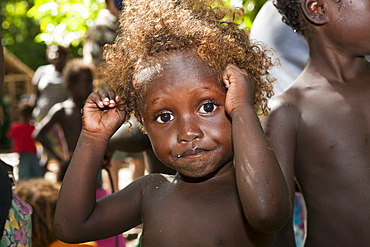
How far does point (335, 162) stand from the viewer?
1886 millimetres

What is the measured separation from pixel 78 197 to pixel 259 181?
81 centimetres

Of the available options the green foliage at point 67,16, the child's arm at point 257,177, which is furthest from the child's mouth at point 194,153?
the green foliage at point 67,16

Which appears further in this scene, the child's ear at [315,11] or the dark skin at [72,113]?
the dark skin at [72,113]

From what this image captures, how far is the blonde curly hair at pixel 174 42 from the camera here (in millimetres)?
1729

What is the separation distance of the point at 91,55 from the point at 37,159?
2.35m

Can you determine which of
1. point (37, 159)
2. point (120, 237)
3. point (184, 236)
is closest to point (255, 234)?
point (184, 236)

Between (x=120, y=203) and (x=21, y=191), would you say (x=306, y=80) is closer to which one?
(x=120, y=203)

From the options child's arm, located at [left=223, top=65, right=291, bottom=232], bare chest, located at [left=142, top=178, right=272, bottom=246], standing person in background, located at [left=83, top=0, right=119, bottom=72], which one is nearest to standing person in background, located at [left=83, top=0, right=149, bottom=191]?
standing person in background, located at [left=83, top=0, right=119, bottom=72]

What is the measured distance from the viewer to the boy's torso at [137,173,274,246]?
1711 millimetres

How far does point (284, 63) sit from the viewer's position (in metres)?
3.26

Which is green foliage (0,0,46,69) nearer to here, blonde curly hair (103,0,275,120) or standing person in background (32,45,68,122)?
standing person in background (32,45,68,122)

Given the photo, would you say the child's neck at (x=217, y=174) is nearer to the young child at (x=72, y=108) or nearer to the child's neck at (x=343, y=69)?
the child's neck at (x=343, y=69)

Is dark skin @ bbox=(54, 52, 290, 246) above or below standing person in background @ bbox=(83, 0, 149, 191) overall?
above

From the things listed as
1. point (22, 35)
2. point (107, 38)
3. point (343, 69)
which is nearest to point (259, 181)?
point (343, 69)
